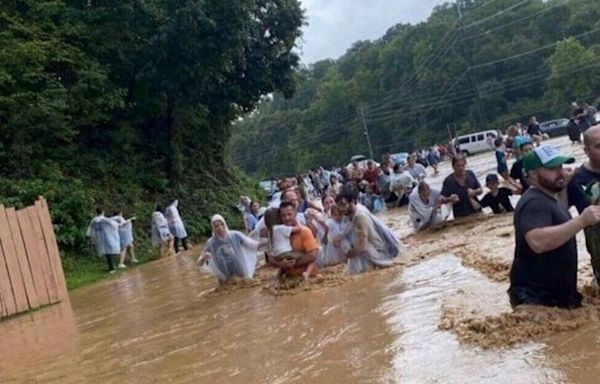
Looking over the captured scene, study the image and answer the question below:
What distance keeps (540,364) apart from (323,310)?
360 centimetres

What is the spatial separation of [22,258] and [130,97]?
16.0 metres

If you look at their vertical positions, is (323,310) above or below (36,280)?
below

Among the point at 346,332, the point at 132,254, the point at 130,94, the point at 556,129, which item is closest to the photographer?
the point at 346,332

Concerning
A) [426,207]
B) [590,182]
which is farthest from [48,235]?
[590,182]

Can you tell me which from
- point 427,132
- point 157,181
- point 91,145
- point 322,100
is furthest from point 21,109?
point 322,100

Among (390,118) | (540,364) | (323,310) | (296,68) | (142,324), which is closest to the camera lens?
(540,364)

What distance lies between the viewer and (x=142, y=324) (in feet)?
32.0

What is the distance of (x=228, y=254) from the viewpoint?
11.1 metres

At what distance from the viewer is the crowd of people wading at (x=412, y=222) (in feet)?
16.0

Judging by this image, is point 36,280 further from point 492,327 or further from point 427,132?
point 427,132

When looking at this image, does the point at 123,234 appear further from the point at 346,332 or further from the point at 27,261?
the point at 346,332

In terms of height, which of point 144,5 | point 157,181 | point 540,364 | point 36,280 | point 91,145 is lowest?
point 540,364

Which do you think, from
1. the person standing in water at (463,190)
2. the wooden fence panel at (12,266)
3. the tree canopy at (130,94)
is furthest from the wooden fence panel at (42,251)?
the person standing in water at (463,190)

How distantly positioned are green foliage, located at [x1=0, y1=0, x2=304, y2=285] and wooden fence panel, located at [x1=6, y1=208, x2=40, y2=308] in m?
5.10
